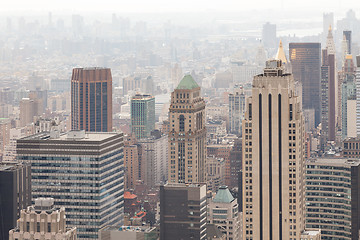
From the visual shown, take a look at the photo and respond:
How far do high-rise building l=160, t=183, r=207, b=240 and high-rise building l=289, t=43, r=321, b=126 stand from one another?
33.7m

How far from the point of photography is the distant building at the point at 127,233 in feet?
119

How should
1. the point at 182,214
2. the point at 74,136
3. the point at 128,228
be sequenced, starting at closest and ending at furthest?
1. the point at 182,214
2. the point at 128,228
3. the point at 74,136

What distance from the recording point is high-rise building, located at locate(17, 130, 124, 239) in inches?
1495

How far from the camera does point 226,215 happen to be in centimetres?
4150

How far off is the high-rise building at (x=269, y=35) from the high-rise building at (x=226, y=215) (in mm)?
16648

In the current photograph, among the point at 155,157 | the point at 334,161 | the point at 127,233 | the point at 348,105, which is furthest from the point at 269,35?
the point at 127,233

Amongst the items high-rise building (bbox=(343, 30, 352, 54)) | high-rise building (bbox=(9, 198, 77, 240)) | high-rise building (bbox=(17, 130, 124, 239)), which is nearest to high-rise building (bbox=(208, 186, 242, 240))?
high-rise building (bbox=(17, 130, 124, 239))

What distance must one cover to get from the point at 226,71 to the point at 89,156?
4034 cm

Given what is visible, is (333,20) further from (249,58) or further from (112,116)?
→ (112,116)

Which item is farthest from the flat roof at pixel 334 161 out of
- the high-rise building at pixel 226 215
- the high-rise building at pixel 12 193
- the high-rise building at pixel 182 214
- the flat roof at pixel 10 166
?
the flat roof at pixel 10 166

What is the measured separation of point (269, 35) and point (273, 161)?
108ft

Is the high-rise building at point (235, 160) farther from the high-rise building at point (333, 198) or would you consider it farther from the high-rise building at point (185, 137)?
the high-rise building at point (333, 198)

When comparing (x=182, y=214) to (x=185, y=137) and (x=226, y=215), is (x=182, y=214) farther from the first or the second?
(x=185, y=137)

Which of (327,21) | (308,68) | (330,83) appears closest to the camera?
(327,21)
